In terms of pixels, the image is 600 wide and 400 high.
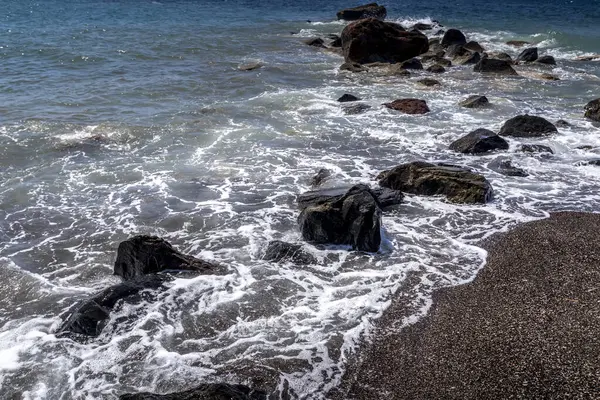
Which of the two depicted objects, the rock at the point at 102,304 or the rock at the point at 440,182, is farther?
the rock at the point at 440,182

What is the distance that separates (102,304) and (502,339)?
5970 millimetres

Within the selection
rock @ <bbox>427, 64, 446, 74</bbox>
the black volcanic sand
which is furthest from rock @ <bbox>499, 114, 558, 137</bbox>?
rock @ <bbox>427, 64, 446, 74</bbox>

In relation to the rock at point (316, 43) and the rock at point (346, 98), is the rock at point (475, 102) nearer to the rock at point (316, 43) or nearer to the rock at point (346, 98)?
the rock at point (346, 98)

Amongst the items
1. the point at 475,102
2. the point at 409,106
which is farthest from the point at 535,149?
the point at 409,106

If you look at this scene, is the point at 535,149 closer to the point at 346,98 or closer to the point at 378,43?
the point at 346,98

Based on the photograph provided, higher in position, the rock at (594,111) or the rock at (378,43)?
the rock at (378,43)

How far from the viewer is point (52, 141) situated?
1658 centimetres

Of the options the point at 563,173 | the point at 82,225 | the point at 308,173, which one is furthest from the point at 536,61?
the point at 82,225

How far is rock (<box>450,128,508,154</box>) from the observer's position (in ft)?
49.7

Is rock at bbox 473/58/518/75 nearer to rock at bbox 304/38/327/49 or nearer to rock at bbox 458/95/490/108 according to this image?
rock at bbox 458/95/490/108

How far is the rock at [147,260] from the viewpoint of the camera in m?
9.34

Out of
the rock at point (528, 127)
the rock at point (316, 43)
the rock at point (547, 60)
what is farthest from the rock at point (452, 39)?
the rock at point (528, 127)

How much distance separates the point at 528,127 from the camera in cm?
1653

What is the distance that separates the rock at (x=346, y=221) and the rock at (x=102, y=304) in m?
2.92
